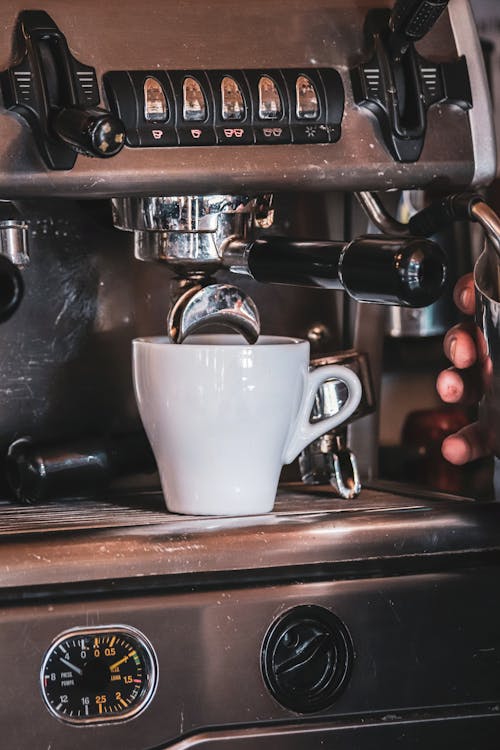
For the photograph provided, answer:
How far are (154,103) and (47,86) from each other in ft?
0.20

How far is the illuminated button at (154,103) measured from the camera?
0.64m

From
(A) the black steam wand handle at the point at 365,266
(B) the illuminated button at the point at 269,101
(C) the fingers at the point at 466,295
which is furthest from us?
(C) the fingers at the point at 466,295

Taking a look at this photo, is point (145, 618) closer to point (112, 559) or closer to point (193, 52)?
point (112, 559)

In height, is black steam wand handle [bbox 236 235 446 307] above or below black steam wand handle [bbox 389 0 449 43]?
below

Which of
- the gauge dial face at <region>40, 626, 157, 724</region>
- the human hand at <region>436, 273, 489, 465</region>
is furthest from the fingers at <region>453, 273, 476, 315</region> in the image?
the gauge dial face at <region>40, 626, 157, 724</region>

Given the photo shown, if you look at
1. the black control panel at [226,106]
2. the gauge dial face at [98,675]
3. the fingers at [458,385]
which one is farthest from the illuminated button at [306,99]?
the gauge dial face at [98,675]

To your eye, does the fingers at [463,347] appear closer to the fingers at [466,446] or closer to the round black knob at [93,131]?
the fingers at [466,446]

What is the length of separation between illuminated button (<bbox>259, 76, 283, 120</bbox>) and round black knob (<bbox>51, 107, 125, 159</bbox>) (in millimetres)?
101

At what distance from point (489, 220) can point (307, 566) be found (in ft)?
0.72

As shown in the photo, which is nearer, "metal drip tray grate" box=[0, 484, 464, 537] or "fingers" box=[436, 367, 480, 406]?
"metal drip tray grate" box=[0, 484, 464, 537]

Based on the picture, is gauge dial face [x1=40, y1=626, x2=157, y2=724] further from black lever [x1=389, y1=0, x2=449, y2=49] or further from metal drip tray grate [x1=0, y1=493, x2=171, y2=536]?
black lever [x1=389, y1=0, x2=449, y2=49]

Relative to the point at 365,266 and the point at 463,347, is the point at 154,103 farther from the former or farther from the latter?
the point at 463,347

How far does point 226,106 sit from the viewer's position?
655mm

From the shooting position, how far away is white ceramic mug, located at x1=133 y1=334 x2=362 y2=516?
0.65 m
